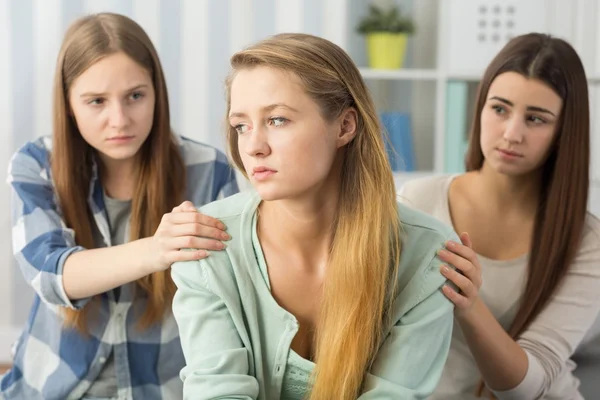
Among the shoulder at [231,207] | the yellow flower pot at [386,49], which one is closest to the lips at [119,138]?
the shoulder at [231,207]

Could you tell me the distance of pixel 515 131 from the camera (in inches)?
67.1

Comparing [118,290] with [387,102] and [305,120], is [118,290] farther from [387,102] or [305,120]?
[387,102]

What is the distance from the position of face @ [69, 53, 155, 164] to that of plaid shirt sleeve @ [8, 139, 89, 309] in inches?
5.6

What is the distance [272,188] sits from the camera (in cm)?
131

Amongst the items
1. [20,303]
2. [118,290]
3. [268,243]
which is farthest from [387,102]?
[268,243]

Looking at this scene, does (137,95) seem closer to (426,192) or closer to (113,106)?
(113,106)

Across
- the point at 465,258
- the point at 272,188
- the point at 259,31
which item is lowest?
the point at 465,258

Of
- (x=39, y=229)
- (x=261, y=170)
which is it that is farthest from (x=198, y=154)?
(x=261, y=170)

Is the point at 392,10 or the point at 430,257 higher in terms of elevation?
the point at 392,10

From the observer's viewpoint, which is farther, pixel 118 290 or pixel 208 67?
pixel 208 67

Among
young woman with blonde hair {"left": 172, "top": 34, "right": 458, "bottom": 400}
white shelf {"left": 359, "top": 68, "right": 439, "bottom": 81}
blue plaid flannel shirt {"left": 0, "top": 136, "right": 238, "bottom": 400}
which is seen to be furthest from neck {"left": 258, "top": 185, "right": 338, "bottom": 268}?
white shelf {"left": 359, "top": 68, "right": 439, "bottom": 81}

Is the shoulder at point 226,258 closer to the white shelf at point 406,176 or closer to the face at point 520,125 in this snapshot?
the face at point 520,125

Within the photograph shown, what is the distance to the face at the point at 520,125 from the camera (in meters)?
1.72

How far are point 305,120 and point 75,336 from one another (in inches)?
30.0
